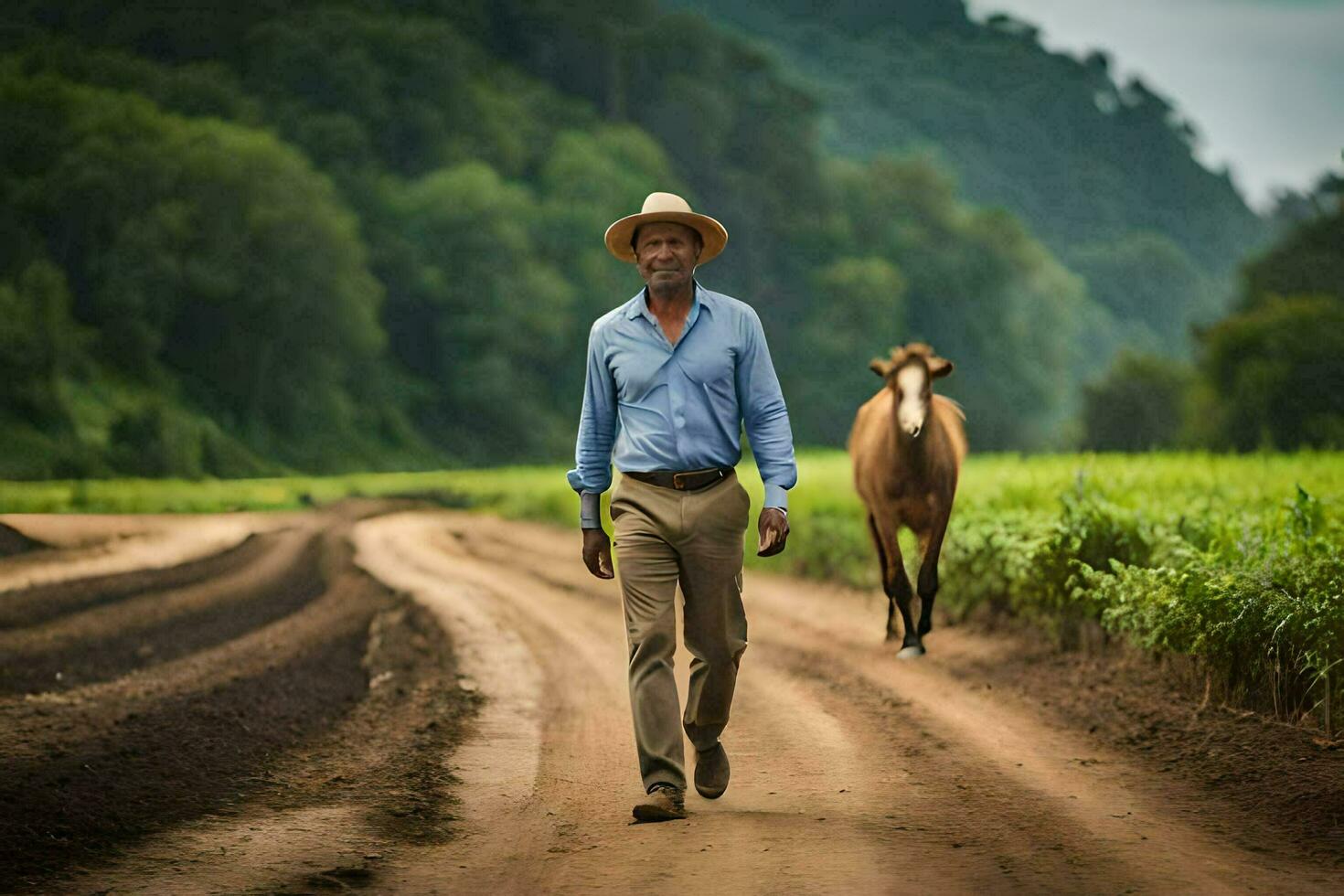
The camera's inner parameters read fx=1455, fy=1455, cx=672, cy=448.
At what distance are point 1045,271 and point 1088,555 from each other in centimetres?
7418

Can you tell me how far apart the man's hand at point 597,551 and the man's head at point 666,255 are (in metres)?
1.07

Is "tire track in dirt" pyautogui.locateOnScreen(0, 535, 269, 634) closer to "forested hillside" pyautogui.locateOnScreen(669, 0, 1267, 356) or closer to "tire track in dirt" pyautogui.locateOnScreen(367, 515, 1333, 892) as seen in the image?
"tire track in dirt" pyautogui.locateOnScreen(367, 515, 1333, 892)

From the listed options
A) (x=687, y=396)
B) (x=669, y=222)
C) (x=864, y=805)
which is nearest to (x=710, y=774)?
(x=864, y=805)

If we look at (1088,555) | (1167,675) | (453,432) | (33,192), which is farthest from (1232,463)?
(453,432)

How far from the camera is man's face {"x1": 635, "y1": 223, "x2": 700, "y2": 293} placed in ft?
19.5

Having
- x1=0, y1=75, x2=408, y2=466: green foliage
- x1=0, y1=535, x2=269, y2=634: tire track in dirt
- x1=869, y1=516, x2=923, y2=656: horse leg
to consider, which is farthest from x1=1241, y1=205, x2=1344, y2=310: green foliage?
x1=869, y1=516, x2=923, y2=656: horse leg

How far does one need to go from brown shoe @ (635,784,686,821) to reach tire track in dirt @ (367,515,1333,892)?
0.06m

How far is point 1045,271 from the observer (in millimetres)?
82000

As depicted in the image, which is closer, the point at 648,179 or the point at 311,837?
the point at 311,837

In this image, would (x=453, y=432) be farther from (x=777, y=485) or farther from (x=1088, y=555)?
(x=777, y=485)

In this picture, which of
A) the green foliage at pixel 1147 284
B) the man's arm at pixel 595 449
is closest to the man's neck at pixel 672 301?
the man's arm at pixel 595 449

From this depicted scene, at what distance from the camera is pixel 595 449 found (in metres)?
6.18

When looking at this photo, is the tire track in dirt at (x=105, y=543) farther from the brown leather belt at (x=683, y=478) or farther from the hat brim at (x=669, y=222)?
the brown leather belt at (x=683, y=478)

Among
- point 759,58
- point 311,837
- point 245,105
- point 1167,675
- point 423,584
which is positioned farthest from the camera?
point 759,58
